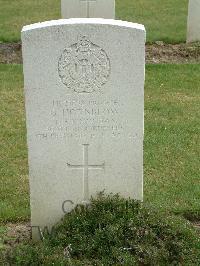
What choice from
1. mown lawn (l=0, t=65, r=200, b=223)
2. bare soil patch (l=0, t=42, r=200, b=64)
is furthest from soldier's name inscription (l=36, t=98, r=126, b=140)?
bare soil patch (l=0, t=42, r=200, b=64)

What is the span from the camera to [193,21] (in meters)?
10.5

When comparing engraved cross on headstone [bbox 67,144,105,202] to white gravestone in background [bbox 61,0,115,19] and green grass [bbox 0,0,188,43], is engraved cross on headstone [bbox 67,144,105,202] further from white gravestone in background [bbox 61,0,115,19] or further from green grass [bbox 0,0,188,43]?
green grass [bbox 0,0,188,43]

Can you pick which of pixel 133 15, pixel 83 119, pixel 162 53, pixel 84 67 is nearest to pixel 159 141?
pixel 83 119

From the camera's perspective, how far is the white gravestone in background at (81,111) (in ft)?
14.5

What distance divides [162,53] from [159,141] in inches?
143

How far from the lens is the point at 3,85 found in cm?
881

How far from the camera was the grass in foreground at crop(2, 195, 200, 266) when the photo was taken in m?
4.32

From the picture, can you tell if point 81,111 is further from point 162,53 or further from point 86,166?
point 162,53

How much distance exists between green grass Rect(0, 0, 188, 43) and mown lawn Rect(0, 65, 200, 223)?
2045 mm

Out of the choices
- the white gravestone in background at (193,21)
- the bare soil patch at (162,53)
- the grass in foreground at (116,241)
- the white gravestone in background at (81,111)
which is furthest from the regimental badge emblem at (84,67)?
the white gravestone in background at (193,21)

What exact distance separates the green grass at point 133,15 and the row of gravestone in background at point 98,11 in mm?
465

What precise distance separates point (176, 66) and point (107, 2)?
6.10 ft

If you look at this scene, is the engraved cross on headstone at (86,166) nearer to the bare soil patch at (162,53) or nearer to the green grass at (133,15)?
the bare soil patch at (162,53)

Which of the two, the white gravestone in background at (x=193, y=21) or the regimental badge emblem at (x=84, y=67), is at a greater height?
the white gravestone in background at (x=193, y=21)
